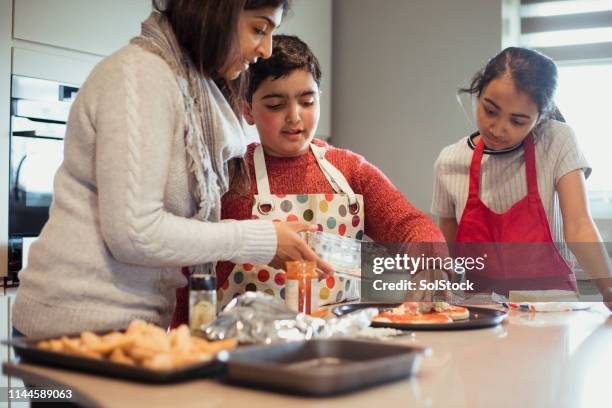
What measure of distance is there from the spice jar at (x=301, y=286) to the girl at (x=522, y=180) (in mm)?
808

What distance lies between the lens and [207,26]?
3.63 ft

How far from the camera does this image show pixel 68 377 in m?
0.79

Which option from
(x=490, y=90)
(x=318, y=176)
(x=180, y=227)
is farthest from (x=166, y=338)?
(x=490, y=90)

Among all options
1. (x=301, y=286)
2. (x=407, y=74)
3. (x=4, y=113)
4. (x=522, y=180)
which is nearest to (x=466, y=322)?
(x=301, y=286)

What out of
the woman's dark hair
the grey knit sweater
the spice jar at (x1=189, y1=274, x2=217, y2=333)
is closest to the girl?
the woman's dark hair

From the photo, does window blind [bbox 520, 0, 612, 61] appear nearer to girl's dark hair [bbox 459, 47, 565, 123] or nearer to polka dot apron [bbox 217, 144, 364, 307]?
girl's dark hair [bbox 459, 47, 565, 123]

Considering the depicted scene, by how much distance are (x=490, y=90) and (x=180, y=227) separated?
108cm

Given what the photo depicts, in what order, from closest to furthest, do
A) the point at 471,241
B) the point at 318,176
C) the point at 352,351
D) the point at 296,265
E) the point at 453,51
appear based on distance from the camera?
the point at 352,351, the point at 296,265, the point at 318,176, the point at 471,241, the point at 453,51

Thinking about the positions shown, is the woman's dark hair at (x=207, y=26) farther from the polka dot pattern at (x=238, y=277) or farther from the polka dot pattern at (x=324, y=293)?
the polka dot pattern at (x=324, y=293)

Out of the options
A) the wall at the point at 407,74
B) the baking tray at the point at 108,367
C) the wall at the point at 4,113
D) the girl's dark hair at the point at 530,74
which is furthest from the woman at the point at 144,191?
the wall at the point at 407,74

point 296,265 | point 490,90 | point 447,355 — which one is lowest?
point 447,355

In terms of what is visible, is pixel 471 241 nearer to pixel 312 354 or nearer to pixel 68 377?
pixel 312 354

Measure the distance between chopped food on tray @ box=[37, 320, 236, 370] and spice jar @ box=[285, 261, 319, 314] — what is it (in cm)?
34

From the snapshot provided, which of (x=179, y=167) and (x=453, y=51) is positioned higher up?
(x=453, y=51)
